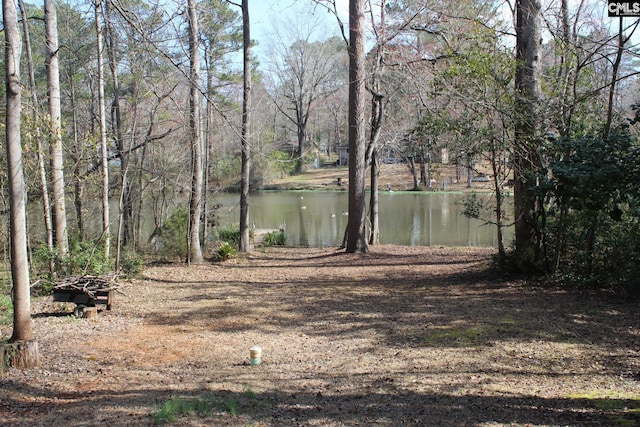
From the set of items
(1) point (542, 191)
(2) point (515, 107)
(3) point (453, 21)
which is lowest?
(1) point (542, 191)

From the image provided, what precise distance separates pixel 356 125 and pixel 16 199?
892 cm

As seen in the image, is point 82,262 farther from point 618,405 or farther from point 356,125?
point 618,405

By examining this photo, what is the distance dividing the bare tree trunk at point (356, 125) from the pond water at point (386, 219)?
249 centimetres

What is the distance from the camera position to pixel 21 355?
15.6 feet

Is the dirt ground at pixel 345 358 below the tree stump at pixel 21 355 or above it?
below

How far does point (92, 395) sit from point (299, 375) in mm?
1762

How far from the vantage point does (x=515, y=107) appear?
7.97 metres

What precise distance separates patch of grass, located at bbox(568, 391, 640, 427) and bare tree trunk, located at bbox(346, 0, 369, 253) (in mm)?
9085

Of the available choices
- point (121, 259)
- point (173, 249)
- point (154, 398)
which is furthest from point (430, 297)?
point (173, 249)

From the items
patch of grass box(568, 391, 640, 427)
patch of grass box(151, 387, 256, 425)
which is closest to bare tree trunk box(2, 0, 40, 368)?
patch of grass box(151, 387, 256, 425)

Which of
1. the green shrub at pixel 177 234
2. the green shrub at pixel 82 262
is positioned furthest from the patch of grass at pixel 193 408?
the green shrub at pixel 177 234

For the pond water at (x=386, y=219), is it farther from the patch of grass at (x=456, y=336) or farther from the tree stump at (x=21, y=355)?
the tree stump at (x=21, y=355)

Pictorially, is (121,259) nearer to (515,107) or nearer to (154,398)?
(154,398)

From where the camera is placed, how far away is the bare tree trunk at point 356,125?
40.1 feet
